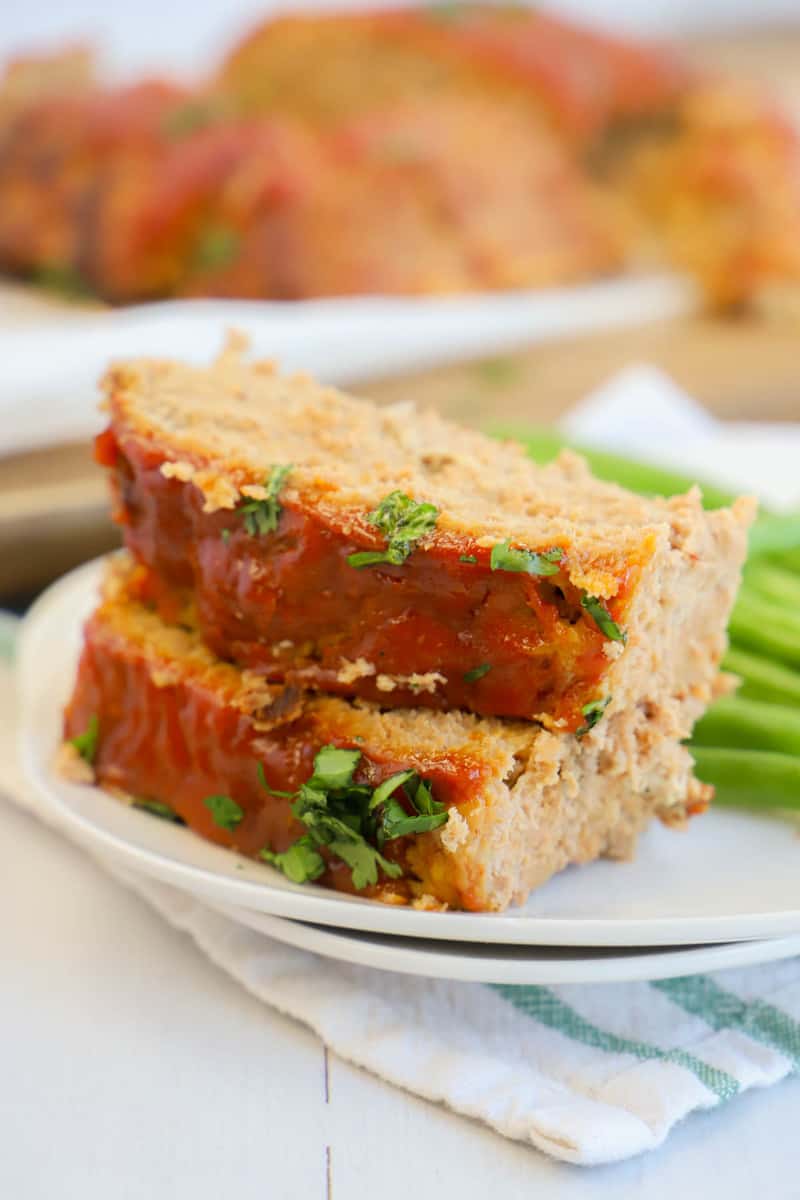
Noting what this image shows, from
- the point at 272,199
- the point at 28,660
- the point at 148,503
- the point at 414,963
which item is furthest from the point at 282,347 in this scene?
the point at 414,963

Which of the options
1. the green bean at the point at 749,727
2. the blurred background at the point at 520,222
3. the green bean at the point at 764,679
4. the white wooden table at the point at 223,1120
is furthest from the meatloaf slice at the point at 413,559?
the blurred background at the point at 520,222

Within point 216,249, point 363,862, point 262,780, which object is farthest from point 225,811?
point 216,249

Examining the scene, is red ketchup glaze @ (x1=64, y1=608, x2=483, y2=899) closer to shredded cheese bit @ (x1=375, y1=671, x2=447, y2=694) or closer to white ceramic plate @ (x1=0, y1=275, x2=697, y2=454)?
shredded cheese bit @ (x1=375, y1=671, x2=447, y2=694)

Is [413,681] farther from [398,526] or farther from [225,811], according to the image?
[225,811]

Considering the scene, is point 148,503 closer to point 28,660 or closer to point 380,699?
point 380,699

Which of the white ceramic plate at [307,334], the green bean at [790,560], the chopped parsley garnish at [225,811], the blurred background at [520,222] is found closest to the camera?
the chopped parsley garnish at [225,811]

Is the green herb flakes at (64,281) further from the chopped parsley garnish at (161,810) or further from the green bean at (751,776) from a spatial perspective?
the green bean at (751,776)

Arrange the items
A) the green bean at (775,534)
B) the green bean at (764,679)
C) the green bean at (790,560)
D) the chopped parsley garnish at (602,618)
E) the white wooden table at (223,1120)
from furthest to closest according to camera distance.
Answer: the green bean at (790,560), the green bean at (775,534), the green bean at (764,679), the chopped parsley garnish at (602,618), the white wooden table at (223,1120)
